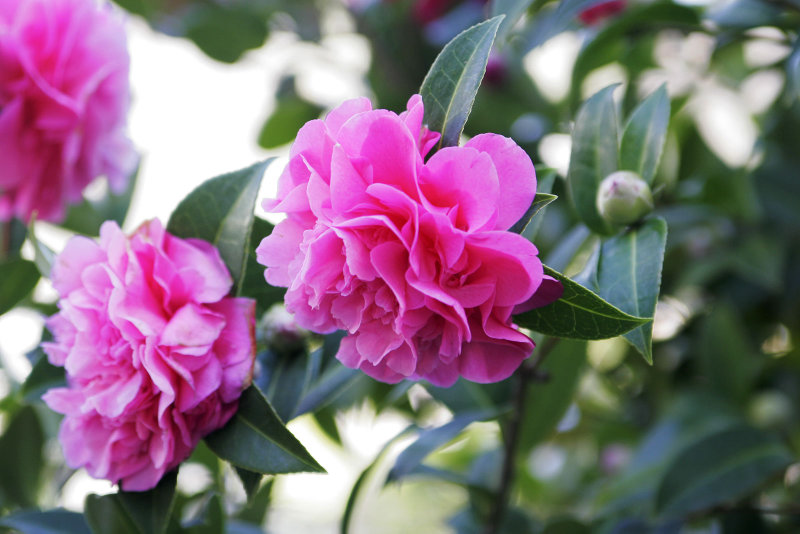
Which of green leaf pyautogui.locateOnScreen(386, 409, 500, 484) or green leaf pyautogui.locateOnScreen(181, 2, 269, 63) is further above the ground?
green leaf pyautogui.locateOnScreen(181, 2, 269, 63)

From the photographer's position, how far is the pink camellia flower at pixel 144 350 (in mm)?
597

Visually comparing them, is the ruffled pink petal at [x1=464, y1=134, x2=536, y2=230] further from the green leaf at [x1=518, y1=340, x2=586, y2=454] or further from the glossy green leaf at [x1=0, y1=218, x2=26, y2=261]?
the glossy green leaf at [x1=0, y1=218, x2=26, y2=261]

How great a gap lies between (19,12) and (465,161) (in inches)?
24.9

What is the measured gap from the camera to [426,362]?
0.55 meters

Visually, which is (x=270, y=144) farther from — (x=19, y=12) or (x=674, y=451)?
(x=674, y=451)

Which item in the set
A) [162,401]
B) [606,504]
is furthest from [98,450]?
[606,504]

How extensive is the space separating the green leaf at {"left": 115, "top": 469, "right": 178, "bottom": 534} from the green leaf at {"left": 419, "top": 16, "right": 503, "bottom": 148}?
36 cm

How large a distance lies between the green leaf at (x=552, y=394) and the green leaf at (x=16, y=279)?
23.4 inches

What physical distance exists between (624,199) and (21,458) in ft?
2.71

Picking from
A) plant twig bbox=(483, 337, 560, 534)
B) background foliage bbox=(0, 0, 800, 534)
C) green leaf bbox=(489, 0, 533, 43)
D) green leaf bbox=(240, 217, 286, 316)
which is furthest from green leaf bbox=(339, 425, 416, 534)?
green leaf bbox=(489, 0, 533, 43)

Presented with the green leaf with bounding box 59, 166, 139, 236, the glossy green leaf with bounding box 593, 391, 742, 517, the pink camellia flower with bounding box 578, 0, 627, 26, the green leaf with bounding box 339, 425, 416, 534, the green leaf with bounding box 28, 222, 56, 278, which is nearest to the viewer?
the green leaf with bounding box 28, 222, 56, 278

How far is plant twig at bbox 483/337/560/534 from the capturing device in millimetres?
762

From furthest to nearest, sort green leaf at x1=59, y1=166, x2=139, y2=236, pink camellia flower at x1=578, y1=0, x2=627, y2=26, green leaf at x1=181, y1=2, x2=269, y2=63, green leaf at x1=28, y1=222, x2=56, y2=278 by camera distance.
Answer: green leaf at x1=181, y1=2, x2=269, y2=63, pink camellia flower at x1=578, y1=0, x2=627, y2=26, green leaf at x1=59, y1=166, x2=139, y2=236, green leaf at x1=28, y1=222, x2=56, y2=278

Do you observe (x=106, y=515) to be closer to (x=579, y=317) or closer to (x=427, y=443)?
(x=427, y=443)
